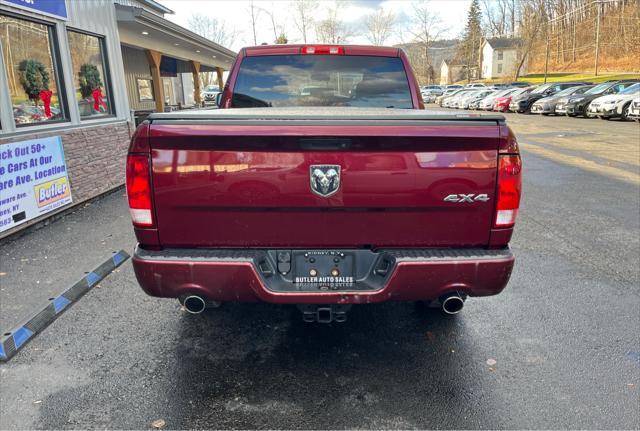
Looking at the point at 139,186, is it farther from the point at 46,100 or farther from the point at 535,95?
the point at 535,95

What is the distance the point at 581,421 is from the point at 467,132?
165 cm

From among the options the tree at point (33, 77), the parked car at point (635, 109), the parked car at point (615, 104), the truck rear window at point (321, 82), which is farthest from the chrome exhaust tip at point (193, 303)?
the parked car at point (615, 104)

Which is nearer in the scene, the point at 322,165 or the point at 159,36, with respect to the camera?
the point at 322,165

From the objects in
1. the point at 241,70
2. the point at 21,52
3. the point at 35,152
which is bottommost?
the point at 35,152

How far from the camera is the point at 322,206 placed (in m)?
2.51

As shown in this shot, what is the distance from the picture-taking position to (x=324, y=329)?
11.5ft

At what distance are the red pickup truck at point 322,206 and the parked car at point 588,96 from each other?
2388cm

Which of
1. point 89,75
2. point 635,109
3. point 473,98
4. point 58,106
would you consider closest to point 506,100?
point 473,98

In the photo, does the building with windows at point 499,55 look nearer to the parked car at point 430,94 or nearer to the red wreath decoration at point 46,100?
the parked car at point 430,94

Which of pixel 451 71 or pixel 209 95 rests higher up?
pixel 451 71

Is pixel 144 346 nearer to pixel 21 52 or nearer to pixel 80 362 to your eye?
pixel 80 362

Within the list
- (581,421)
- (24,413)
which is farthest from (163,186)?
(581,421)

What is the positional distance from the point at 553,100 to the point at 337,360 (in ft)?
89.8

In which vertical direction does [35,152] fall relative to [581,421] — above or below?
above
